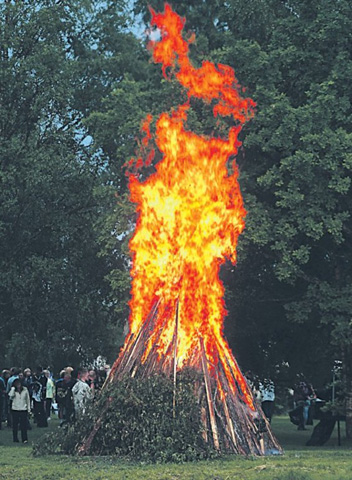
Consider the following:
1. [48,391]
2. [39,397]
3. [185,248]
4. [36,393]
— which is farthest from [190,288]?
[48,391]

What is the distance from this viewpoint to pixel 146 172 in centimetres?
2970

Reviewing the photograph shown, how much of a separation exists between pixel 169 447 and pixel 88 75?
2446 cm

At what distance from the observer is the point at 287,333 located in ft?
95.6

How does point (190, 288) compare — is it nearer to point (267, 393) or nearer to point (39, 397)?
point (39, 397)

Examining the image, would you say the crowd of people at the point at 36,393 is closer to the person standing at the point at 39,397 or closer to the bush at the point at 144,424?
the person standing at the point at 39,397

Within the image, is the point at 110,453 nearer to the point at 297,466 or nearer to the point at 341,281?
the point at 297,466

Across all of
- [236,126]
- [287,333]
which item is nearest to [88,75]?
[236,126]

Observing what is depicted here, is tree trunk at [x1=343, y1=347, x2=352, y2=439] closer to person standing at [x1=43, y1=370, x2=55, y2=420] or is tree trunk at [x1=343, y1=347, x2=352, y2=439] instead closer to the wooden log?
the wooden log

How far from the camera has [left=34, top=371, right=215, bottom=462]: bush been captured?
16422 millimetres

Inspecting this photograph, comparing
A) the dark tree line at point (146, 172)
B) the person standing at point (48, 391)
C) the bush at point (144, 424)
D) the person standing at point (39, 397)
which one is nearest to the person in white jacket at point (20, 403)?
the bush at point (144, 424)

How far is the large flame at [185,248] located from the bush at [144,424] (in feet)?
3.20

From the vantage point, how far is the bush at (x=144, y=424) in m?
16.4

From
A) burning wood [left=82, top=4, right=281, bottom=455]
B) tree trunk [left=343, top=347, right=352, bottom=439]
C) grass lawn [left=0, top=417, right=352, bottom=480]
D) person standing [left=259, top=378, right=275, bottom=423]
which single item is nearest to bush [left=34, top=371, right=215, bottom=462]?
burning wood [left=82, top=4, right=281, bottom=455]

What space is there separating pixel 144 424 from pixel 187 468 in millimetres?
1906
